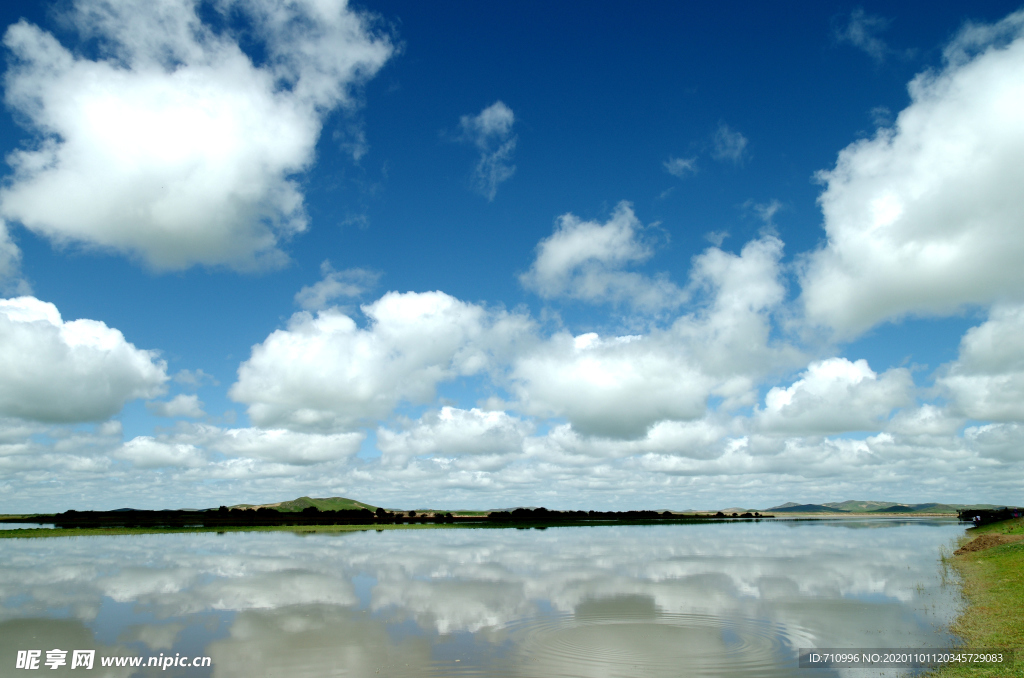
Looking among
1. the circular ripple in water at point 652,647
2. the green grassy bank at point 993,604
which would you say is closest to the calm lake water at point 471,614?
the circular ripple in water at point 652,647

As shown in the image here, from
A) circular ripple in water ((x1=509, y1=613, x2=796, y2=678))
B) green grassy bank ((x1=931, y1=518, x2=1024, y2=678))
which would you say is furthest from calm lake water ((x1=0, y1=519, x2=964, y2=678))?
green grassy bank ((x1=931, y1=518, x2=1024, y2=678))

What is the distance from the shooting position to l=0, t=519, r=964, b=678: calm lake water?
832 inches

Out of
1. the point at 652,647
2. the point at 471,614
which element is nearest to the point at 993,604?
the point at 652,647

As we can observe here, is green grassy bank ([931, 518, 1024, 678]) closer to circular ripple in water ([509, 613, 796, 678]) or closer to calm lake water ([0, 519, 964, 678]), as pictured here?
calm lake water ([0, 519, 964, 678])

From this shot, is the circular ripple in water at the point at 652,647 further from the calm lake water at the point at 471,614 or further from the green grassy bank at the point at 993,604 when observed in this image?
the green grassy bank at the point at 993,604

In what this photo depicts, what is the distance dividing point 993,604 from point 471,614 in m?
27.8

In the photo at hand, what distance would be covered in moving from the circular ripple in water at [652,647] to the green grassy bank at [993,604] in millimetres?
6153

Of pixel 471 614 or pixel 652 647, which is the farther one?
pixel 471 614

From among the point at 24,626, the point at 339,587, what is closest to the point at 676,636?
the point at 339,587

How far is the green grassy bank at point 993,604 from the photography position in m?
19.0

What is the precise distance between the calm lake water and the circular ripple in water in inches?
4.2

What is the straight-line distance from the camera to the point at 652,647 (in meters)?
23.1

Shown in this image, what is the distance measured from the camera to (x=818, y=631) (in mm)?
25656

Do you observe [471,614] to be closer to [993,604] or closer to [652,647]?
[652,647]
